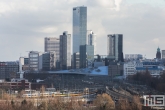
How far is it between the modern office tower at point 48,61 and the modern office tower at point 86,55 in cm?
745

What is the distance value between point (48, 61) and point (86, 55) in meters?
11.5

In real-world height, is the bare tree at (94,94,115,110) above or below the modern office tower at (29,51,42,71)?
below

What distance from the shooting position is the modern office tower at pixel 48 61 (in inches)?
2896

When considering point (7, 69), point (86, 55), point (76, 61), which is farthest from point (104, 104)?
point (86, 55)

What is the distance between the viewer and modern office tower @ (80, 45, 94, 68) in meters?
84.2

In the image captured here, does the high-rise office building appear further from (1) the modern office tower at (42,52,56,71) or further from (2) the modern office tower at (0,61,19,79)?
(2) the modern office tower at (0,61,19,79)

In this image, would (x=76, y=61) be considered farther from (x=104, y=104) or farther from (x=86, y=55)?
(x=104, y=104)

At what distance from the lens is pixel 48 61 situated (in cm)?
7525

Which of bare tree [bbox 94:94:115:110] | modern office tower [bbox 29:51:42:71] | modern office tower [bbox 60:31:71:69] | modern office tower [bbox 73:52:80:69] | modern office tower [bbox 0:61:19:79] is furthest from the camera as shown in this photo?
modern office tower [bbox 73:52:80:69]

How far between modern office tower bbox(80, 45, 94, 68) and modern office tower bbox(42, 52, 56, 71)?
745cm

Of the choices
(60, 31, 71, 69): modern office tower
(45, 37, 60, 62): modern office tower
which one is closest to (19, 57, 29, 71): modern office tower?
(45, 37, 60, 62): modern office tower

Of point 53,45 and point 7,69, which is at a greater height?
point 53,45

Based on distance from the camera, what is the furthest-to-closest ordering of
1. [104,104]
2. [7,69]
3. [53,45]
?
1. [53,45]
2. [7,69]
3. [104,104]

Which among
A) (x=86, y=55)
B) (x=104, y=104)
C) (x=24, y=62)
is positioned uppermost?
(x=86, y=55)
